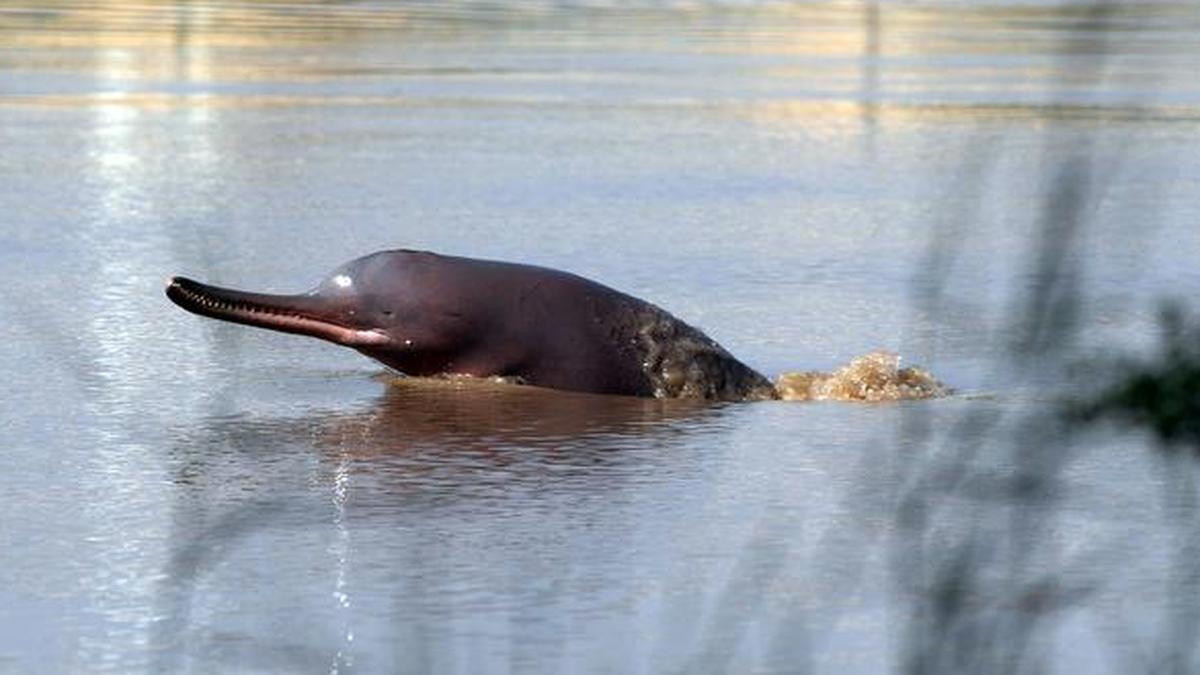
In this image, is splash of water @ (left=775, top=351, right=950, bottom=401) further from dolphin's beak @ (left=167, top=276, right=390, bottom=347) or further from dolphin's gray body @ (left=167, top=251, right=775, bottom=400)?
dolphin's beak @ (left=167, top=276, right=390, bottom=347)

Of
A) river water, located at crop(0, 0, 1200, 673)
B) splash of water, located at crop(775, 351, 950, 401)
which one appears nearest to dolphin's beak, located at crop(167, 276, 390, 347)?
river water, located at crop(0, 0, 1200, 673)

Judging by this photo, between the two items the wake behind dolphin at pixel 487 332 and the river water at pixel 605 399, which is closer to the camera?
the river water at pixel 605 399

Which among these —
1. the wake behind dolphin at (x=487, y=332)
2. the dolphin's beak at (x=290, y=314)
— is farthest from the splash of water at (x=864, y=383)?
the dolphin's beak at (x=290, y=314)

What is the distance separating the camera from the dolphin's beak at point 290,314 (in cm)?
689

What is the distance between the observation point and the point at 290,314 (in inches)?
275

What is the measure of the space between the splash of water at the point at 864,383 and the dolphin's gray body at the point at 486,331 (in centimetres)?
8

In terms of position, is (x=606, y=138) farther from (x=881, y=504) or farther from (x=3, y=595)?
(x=3, y=595)

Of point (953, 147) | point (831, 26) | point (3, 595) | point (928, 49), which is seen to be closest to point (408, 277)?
point (3, 595)

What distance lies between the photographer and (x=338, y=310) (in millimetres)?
6996

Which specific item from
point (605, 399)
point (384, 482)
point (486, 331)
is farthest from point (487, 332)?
point (384, 482)

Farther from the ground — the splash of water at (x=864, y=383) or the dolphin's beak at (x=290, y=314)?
the dolphin's beak at (x=290, y=314)

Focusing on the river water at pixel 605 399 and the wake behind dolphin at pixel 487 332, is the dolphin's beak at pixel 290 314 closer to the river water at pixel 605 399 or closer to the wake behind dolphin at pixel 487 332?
the wake behind dolphin at pixel 487 332

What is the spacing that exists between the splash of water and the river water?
0.14m

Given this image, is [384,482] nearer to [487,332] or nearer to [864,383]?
[487,332]
